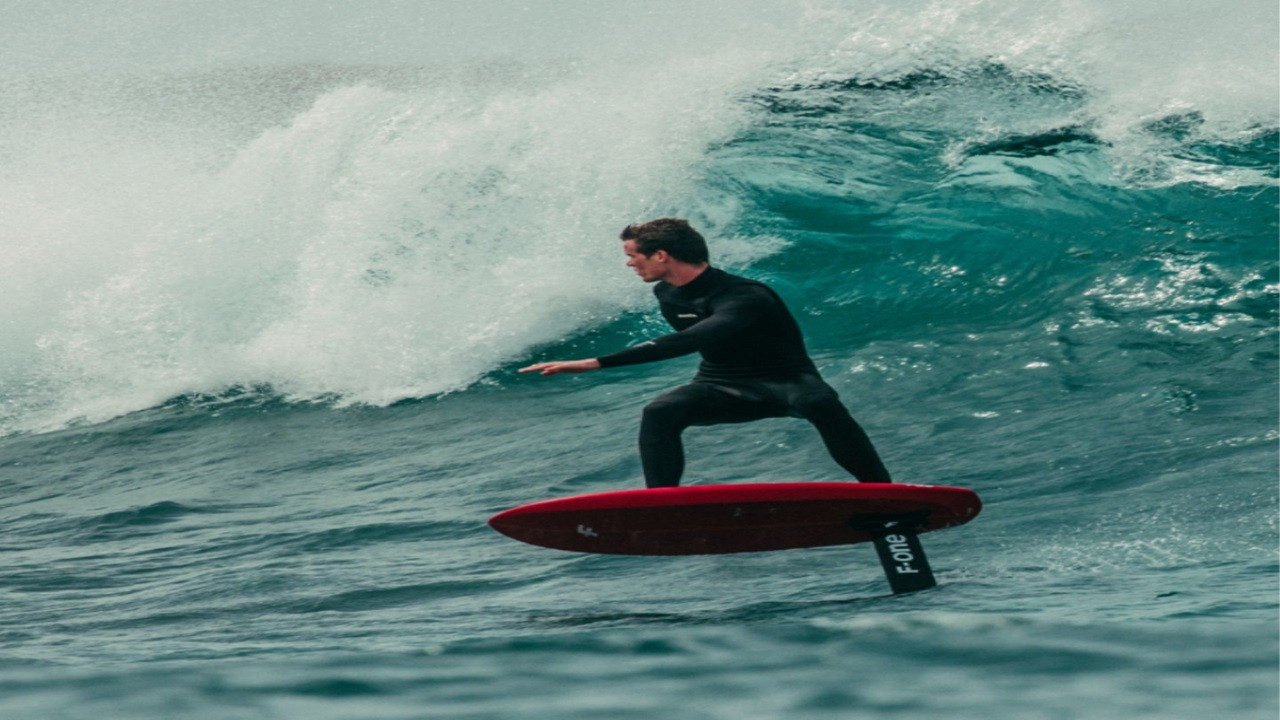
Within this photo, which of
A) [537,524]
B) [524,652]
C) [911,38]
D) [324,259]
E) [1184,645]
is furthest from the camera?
[911,38]

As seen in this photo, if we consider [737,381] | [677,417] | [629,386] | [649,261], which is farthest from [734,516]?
[629,386]

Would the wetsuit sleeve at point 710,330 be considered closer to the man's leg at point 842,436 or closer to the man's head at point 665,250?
the man's head at point 665,250

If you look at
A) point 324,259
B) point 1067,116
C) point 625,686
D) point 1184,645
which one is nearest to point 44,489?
point 324,259

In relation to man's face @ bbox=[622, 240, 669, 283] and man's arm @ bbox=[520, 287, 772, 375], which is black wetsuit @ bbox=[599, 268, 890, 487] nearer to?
man's arm @ bbox=[520, 287, 772, 375]

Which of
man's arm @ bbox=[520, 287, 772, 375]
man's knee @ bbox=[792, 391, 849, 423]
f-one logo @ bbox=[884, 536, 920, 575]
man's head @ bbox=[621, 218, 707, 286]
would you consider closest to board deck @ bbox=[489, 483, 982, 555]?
f-one logo @ bbox=[884, 536, 920, 575]

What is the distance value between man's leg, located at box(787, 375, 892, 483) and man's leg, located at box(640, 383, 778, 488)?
0.74 feet

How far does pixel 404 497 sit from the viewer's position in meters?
6.82

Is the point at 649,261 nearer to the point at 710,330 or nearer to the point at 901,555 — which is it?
the point at 710,330

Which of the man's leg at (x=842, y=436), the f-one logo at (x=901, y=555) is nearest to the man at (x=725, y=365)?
the man's leg at (x=842, y=436)

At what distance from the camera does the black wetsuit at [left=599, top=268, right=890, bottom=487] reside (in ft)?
16.2

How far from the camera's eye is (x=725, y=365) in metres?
5.21

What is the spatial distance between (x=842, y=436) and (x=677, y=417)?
0.61m

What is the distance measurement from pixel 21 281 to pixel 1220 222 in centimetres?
998

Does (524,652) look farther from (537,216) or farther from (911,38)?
(911,38)
